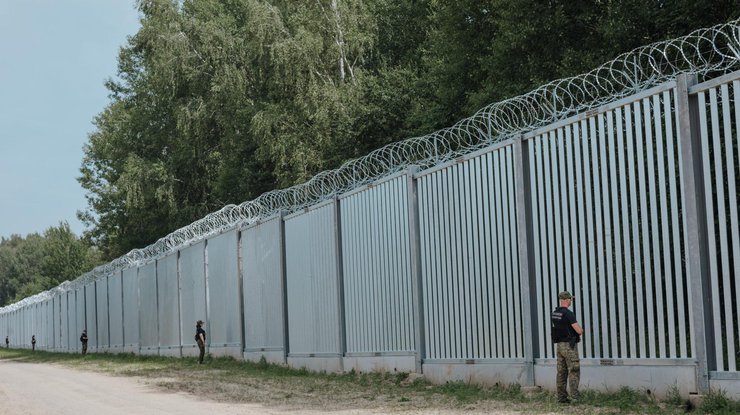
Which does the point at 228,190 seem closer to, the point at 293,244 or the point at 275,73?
the point at 275,73

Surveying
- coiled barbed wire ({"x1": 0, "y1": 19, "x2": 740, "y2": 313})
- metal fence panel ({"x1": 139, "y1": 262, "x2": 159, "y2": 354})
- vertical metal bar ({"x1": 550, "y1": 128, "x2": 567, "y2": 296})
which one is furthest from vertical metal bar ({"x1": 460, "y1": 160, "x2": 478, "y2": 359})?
metal fence panel ({"x1": 139, "y1": 262, "x2": 159, "y2": 354})

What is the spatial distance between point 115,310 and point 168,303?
10.6 m

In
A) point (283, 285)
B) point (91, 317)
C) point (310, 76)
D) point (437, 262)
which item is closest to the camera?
point (437, 262)

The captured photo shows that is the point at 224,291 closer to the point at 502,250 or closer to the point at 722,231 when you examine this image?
the point at 502,250

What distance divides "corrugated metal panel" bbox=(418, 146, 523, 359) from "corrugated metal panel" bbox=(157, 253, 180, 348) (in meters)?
18.0

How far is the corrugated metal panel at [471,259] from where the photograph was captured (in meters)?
13.4

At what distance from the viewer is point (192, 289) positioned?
3045cm

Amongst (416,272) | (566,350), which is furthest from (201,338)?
(566,350)

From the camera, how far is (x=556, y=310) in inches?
448

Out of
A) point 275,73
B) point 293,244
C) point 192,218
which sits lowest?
point 293,244

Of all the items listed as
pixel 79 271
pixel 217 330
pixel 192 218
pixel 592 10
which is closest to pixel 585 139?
pixel 592 10

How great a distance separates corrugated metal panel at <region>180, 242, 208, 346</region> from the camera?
29.3m

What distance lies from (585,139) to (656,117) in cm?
147

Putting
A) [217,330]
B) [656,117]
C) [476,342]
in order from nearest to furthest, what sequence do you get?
1. [656,117]
2. [476,342]
3. [217,330]
